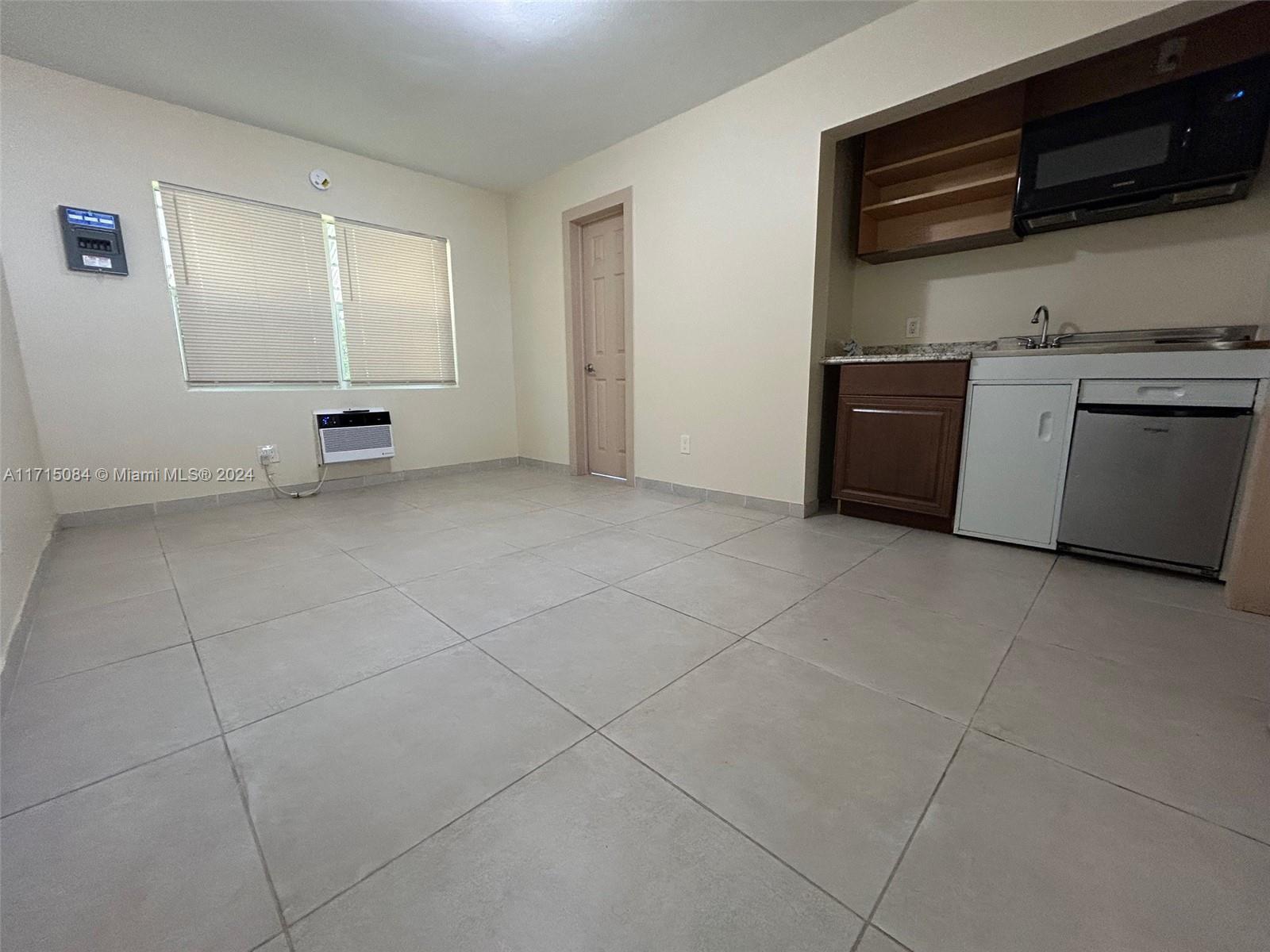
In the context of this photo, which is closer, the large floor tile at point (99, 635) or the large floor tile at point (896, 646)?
the large floor tile at point (896, 646)

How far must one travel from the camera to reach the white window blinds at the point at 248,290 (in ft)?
9.95

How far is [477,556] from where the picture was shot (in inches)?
89.4

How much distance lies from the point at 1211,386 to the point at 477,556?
9.76 ft

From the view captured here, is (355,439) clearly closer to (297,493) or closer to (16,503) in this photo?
(297,493)

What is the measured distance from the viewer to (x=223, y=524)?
9.28 ft

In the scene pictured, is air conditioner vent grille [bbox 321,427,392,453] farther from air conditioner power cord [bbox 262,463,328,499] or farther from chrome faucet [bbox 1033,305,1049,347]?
chrome faucet [bbox 1033,305,1049,347]

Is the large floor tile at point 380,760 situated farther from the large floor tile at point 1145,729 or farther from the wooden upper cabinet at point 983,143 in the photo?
the wooden upper cabinet at point 983,143

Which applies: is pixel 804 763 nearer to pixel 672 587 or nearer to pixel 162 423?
pixel 672 587

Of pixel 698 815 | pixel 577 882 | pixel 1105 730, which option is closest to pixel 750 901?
pixel 698 815

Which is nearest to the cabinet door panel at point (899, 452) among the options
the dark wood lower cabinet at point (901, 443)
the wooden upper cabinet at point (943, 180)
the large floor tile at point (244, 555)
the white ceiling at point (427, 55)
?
the dark wood lower cabinet at point (901, 443)

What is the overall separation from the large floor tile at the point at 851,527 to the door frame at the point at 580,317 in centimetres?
144

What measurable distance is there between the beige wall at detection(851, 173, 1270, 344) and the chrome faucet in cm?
3

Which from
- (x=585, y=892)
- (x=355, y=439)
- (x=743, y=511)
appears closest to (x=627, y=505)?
(x=743, y=511)

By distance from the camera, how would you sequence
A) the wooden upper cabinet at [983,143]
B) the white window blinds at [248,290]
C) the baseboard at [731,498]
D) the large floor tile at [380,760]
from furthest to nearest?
the white window blinds at [248,290] < the baseboard at [731,498] < the wooden upper cabinet at [983,143] < the large floor tile at [380,760]
